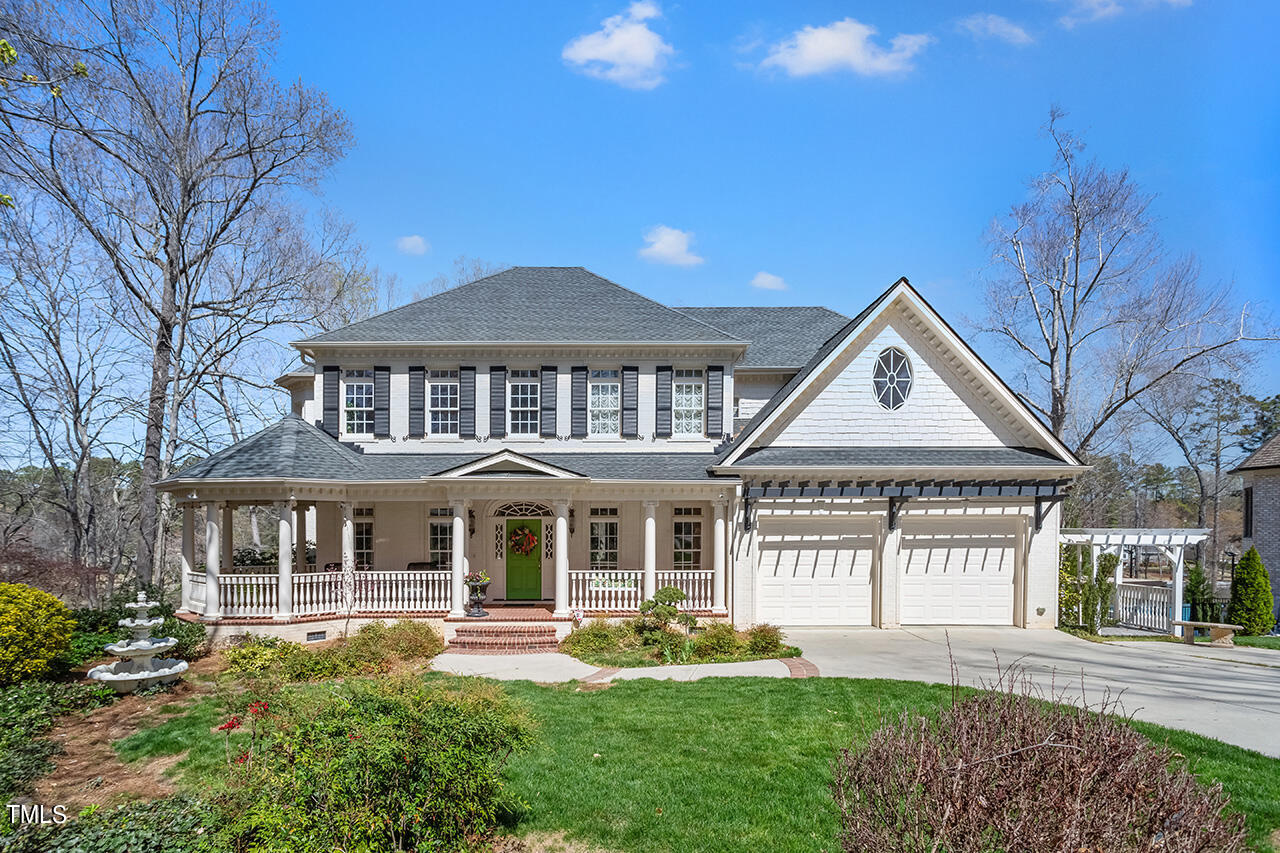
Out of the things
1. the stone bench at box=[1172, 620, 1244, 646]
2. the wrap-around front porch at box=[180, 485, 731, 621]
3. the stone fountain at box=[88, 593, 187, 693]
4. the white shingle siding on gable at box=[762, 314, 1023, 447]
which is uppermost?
the white shingle siding on gable at box=[762, 314, 1023, 447]

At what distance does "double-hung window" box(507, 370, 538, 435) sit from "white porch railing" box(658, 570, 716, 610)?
5195 mm

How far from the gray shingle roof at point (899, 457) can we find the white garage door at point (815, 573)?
5.41 ft

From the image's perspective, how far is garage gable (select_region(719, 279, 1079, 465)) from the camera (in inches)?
621

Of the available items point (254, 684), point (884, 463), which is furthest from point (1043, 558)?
point (254, 684)

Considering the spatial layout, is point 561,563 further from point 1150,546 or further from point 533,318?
point 1150,546

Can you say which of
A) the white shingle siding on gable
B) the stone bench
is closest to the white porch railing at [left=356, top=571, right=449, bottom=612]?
the white shingle siding on gable

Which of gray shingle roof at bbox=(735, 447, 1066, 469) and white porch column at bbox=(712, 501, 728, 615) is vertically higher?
gray shingle roof at bbox=(735, 447, 1066, 469)

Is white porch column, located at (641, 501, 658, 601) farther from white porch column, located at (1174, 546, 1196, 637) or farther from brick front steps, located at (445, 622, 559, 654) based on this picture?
white porch column, located at (1174, 546, 1196, 637)

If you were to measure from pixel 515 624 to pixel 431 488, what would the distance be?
12.3 ft

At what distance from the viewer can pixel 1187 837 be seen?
3172mm

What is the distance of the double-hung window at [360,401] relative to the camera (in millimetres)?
17109

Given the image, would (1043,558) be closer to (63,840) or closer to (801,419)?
(801,419)

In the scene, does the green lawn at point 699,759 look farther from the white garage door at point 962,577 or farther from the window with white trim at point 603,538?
the window with white trim at point 603,538

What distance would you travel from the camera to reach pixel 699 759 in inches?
297
